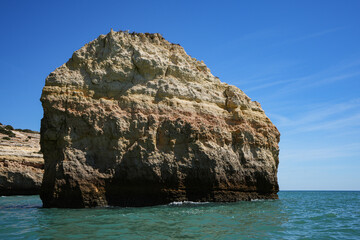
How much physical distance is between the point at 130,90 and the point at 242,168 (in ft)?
25.5

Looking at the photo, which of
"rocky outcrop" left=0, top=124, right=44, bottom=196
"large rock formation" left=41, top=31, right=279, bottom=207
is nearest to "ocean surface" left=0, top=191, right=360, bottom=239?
"large rock formation" left=41, top=31, right=279, bottom=207

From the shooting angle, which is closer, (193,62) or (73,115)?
(73,115)

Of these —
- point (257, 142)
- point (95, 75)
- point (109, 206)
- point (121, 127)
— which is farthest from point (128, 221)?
point (257, 142)

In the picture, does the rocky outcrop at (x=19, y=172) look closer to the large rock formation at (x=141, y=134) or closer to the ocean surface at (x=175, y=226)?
the large rock formation at (x=141, y=134)

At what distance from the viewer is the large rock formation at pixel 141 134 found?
15.2 m

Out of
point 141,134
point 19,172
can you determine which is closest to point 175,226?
point 141,134

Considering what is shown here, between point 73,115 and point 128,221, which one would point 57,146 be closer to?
point 73,115

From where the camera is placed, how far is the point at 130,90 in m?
17.1

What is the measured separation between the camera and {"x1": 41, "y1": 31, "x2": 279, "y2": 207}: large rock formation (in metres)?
15.2

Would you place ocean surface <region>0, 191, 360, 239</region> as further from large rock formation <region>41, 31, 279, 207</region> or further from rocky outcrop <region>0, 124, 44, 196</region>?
rocky outcrop <region>0, 124, 44, 196</region>

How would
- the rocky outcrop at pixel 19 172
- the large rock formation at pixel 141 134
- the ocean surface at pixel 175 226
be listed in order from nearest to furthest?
the ocean surface at pixel 175 226, the large rock formation at pixel 141 134, the rocky outcrop at pixel 19 172

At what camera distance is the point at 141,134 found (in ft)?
52.9

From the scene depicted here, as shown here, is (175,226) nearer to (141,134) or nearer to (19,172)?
(141,134)

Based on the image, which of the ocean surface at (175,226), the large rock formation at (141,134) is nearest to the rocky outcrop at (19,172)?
the large rock formation at (141,134)
